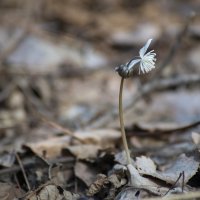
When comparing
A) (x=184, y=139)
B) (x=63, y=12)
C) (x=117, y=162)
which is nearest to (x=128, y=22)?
(x=63, y=12)

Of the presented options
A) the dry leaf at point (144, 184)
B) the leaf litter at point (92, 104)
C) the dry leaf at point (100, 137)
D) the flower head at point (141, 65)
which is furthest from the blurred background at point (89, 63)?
the flower head at point (141, 65)

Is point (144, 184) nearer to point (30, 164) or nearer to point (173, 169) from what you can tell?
point (173, 169)

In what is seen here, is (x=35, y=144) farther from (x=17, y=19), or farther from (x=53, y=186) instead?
(x=17, y=19)

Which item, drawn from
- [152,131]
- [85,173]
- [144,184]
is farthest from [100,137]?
[144,184]

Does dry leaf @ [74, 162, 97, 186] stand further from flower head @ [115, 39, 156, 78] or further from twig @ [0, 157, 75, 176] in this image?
flower head @ [115, 39, 156, 78]

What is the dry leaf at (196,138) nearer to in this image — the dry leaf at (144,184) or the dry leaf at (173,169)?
the dry leaf at (173,169)

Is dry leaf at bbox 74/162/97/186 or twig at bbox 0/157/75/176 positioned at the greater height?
twig at bbox 0/157/75/176

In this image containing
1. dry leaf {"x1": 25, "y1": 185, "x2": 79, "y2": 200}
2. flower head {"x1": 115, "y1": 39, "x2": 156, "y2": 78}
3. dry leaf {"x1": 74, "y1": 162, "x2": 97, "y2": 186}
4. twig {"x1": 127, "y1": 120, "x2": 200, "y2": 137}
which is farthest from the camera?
twig {"x1": 127, "y1": 120, "x2": 200, "y2": 137}

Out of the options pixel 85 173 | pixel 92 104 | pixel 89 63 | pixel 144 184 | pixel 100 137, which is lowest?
pixel 144 184

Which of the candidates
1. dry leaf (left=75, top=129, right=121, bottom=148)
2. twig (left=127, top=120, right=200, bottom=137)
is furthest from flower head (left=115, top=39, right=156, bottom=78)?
twig (left=127, top=120, right=200, bottom=137)
